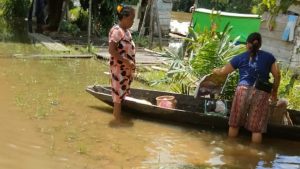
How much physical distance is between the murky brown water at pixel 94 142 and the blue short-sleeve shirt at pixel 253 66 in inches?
36.5

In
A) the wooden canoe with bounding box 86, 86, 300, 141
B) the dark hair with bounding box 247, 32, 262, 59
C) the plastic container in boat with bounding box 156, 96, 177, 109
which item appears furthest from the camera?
the plastic container in boat with bounding box 156, 96, 177, 109

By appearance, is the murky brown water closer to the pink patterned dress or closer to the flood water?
the flood water

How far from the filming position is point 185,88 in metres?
8.15

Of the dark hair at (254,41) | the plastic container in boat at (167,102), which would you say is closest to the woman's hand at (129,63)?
the plastic container in boat at (167,102)

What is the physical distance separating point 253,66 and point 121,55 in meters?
1.90

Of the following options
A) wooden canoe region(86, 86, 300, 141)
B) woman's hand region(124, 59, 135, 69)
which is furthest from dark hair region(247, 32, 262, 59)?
woman's hand region(124, 59, 135, 69)

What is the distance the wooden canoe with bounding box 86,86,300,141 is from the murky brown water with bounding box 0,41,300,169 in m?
0.13

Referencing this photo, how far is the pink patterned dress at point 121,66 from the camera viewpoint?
269 inches

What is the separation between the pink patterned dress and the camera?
6825 millimetres

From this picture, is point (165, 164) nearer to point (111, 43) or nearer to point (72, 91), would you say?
point (111, 43)

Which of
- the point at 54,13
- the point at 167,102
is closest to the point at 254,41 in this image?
the point at 167,102

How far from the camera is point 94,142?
238 inches

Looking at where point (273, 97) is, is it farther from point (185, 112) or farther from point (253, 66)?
point (185, 112)

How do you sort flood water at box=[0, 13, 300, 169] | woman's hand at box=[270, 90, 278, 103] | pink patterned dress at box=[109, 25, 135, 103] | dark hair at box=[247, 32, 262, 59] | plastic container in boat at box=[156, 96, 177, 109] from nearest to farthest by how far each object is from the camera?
flood water at box=[0, 13, 300, 169]
dark hair at box=[247, 32, 262, 59]
woman's hand at box=[270, 90, 278, 103]
pink patterned dress at box=[109, 25, 135, 103]
plastic container in boat at box=[156, 96, 177, 109]
